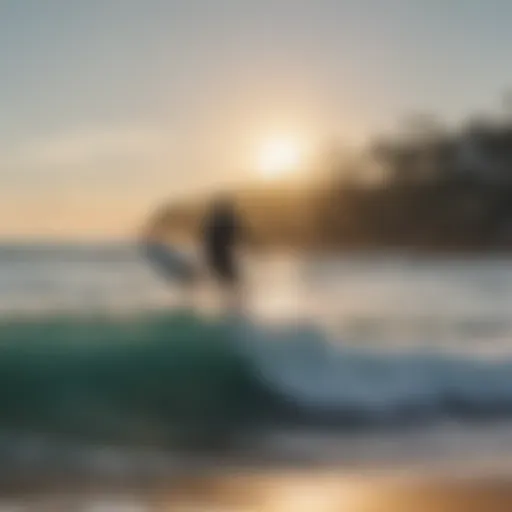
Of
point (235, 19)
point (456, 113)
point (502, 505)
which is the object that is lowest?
point (502, 505)

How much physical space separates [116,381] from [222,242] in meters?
0.19

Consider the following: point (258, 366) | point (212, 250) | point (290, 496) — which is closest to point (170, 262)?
point (212, 250)

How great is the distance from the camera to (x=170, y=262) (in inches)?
42.9

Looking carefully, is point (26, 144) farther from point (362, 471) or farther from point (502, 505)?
point (502, 505)

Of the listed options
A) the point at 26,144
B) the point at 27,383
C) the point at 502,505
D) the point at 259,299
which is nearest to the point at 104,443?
the point at 27,383

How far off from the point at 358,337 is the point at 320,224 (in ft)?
0.45

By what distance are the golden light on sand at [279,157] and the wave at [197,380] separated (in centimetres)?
17

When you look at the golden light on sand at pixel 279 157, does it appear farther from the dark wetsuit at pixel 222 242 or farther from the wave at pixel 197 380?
the wave at pixel 197 380

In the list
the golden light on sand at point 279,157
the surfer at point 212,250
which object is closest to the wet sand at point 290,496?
the surfer at point 212,250

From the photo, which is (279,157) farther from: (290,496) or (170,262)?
(290,496)

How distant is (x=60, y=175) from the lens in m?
1.07

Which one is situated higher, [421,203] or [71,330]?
[421,203]

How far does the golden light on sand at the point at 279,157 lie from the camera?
1.10 m

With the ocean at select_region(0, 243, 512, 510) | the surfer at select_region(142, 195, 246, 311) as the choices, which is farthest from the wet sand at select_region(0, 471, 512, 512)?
the surfer at select_region(142, 195, 246, 311)
